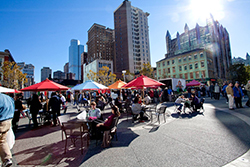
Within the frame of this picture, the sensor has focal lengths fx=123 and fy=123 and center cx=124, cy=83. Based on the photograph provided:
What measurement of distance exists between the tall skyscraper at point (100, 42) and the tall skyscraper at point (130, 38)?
60.4ft

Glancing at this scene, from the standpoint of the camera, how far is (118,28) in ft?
261

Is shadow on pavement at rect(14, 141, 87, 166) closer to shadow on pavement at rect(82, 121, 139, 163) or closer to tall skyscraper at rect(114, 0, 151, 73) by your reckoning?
shadow on pavement at rect(82, 121, 139, 163)

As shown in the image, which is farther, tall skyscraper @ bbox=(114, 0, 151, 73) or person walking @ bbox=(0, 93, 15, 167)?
tall skyscraper @ bbox=(114, 0, 151, 73)

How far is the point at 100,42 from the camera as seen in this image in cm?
9338

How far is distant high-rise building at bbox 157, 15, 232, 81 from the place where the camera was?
40691mm

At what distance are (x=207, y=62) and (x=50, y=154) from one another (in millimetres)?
46686

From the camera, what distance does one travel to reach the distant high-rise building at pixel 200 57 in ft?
133

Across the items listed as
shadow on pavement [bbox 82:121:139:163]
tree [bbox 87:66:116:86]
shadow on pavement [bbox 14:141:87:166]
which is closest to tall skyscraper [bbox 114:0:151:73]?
tree [bbox 87:66:116:86]

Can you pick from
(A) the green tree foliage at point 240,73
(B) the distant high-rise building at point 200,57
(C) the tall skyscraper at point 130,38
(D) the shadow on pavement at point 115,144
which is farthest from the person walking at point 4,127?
(C) the tall skyscraper at point 130,38

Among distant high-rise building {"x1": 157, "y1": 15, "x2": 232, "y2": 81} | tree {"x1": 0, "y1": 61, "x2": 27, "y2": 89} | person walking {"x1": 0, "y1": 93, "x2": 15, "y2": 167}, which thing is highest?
distant high-rise building {"x1": 157, "y1": 15, "x2": 232, "y2": 81}

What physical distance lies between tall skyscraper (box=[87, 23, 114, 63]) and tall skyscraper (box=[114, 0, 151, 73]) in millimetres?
18423

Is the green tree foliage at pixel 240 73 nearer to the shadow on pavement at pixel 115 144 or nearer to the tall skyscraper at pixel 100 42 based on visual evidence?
the shadow on pavement at pixel 115 144

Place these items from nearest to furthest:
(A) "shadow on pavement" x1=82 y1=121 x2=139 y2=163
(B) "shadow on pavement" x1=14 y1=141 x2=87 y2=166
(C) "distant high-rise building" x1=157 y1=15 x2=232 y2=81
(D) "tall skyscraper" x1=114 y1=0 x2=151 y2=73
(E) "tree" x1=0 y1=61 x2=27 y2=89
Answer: (B) "shadow on pavement" x1=14 y1=141 x2=87 y2=166 → (A) "shadow on pavement" x1=82 y1=121 x2=139 y2=163 → (E) "tree" x1=0 y1=61 x2=27 y2=89 → (C) "distant high-rise building" x1=157 y1=15 x2=232 y2=81 → (D) "tall skyscraper" x1=114 y1=0 x2=151 y2=73

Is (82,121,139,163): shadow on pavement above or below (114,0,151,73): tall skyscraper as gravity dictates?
below
